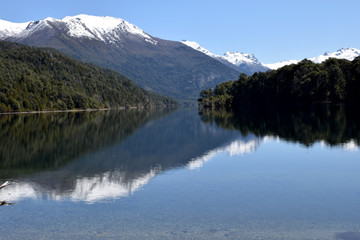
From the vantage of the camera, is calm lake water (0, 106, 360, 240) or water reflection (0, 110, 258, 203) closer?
calm lake water (0, 106, 360, 240)

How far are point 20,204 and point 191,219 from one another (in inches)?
500

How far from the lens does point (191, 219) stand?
23.2 metres

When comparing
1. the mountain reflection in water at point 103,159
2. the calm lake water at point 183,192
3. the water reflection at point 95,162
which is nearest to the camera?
the calm lake water at point 183,192

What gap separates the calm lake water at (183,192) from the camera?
21.6m

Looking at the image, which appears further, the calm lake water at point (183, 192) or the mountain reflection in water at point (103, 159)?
the mountain reflection in water at point (103, 159)

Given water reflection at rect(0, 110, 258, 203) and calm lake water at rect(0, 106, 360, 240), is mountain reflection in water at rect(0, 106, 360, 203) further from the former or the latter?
calm lake water at rect(0, 106, 360, 240)

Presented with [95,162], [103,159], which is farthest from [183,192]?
[103,159]

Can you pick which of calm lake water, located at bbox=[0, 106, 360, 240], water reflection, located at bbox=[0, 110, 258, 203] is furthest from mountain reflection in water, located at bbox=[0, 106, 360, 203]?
calm lake water, located at bbox=[0, 106, 360, 240]

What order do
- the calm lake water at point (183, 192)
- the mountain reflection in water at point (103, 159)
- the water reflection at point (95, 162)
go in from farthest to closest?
the mountain reflection in water at point (103, 159) < the water reflection at point (95, 162) < the calm lake water at point (183, 192)

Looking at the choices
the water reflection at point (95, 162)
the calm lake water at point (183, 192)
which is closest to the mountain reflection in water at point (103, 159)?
the water reflection at point (95, 162)

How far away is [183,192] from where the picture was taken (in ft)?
97.7

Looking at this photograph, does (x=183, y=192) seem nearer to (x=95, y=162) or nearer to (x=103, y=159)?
(x=95, y=162)

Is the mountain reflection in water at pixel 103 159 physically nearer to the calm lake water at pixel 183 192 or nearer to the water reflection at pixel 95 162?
the water reflection at pixel 95 162

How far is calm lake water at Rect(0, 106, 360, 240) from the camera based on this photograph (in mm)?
21625
